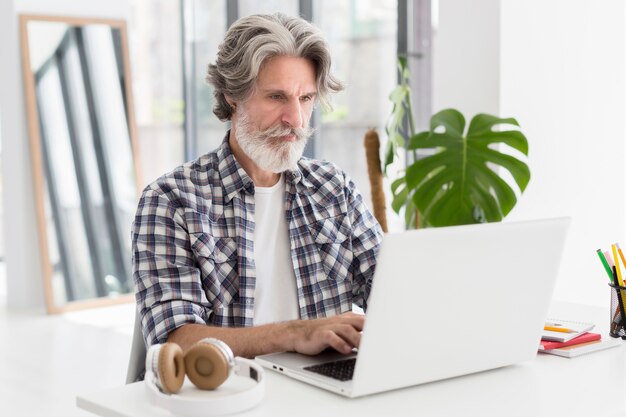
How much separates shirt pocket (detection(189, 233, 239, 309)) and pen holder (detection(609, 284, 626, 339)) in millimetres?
788

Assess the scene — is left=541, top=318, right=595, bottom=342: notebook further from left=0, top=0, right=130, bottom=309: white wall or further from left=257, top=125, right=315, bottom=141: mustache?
left=0, top=0, right=130, bottom=309: white wall

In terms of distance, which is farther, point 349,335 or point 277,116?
point 277,116

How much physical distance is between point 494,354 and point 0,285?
5121mm

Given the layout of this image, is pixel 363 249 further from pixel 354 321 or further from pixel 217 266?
pixel 354 321

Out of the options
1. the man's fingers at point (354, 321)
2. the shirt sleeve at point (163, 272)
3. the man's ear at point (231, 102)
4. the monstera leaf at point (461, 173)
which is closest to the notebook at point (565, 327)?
Result: the man's fingers at point (354, 321)

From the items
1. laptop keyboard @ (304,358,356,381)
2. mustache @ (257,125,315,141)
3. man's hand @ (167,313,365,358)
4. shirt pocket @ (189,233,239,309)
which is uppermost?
mustache @ (257,125,315,141)

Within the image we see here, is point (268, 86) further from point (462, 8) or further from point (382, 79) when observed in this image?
point (382, 79)

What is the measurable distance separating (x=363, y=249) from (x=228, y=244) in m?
0.35

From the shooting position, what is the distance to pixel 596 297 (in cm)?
355

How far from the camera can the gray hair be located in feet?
6.66

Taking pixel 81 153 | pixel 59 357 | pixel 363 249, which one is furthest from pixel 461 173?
pixel 81 153

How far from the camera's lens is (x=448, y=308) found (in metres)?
1.39

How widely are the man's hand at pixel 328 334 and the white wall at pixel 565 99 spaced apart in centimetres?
204

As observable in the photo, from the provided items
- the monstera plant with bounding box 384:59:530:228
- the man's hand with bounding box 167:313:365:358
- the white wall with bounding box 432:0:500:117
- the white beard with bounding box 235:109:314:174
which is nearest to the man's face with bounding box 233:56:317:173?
the white beard with bounding box 235:109:314:174
